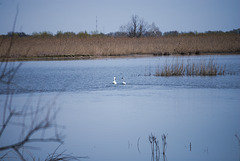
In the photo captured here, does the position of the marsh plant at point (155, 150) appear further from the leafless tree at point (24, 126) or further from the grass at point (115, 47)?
the grass at point (115, 47)

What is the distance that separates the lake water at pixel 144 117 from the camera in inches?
160

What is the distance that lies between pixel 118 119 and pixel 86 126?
60cm

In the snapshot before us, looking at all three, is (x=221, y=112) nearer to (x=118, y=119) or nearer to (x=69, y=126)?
(x=118, y=119)

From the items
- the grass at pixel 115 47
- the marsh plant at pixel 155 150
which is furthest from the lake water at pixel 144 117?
the grass at pixel 115 47

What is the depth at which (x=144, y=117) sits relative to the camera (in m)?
5.80

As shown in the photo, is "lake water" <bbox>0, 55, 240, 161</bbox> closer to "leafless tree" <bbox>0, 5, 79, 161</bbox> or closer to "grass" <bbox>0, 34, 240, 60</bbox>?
"leafless tree" <bbox>0, 5, 79, 161</bbox>

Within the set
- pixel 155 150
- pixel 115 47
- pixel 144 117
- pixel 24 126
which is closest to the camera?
pixel 24 126

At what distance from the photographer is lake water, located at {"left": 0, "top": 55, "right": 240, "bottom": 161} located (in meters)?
4.07

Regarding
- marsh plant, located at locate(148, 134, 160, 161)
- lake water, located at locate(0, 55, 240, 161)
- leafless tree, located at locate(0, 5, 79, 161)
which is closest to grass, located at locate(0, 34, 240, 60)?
lake water, located at locate(0, 55, 240, 161)

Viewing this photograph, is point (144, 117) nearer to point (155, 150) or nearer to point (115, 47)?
point (155, 150)

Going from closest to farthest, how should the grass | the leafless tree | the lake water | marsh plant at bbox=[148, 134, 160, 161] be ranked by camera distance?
1. the leafless tree
2. marsh plant at bbox=[148, 134, 160, 161]
3. the lake water
4. the grass

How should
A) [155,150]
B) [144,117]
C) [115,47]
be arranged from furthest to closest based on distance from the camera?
[115,47]
[144,117]
[155,150]

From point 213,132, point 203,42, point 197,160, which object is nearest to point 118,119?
point 213,132

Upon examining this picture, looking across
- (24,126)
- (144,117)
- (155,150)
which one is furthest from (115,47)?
(24,126)
